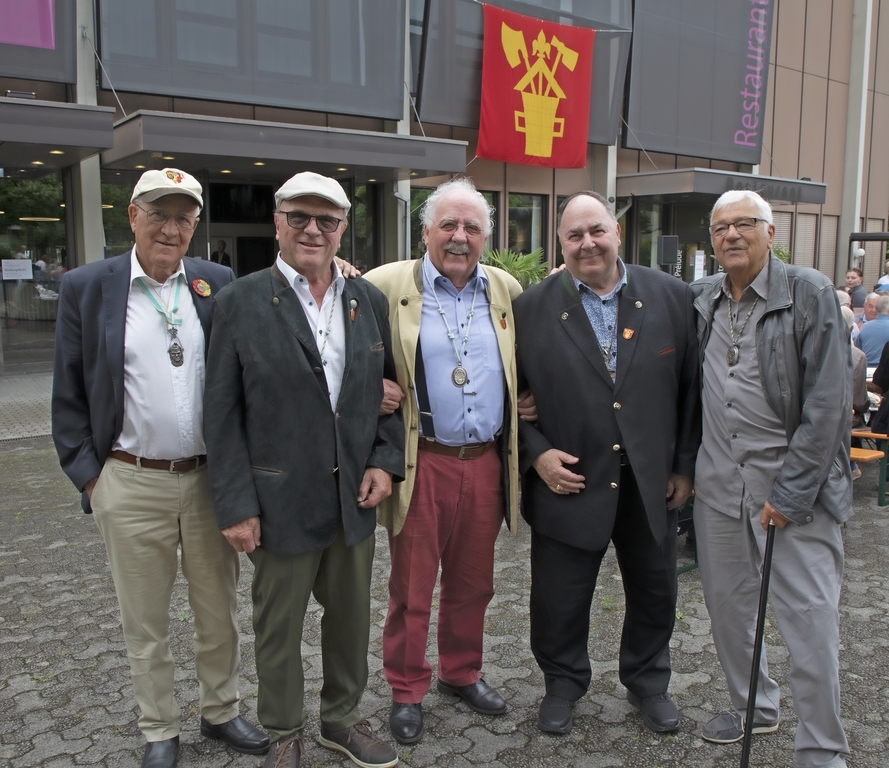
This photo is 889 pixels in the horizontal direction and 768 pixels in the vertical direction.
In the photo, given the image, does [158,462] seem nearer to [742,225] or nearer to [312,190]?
[312,190]

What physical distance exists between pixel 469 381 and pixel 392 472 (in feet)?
1.67

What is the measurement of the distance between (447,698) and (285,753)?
2.86 feet

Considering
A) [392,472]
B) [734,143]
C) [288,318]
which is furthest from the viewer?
[734,143]

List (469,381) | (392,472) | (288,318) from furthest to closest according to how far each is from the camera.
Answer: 1. (469,381)
2. (392,472)
3. (288,318)

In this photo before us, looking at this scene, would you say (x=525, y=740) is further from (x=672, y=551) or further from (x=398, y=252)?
(x=398, y=252)

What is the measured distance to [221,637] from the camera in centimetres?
310

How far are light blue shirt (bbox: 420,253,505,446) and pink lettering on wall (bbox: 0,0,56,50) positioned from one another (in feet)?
34.7

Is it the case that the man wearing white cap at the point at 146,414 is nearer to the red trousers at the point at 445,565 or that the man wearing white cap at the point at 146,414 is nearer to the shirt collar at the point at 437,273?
the red trousers at the point at 445,565

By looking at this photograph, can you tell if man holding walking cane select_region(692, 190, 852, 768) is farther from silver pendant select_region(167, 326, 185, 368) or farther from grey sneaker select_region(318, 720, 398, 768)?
silver pendant select_region(167, 326, 185, 368)

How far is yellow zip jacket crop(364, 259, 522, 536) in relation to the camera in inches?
127

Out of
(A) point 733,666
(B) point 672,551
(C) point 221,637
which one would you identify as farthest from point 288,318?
(A) point 733,666

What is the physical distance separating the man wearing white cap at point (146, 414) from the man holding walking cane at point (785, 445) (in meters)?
1.93

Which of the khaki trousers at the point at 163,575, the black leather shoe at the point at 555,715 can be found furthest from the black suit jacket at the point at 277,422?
the black leather shoe at the point at 555,715

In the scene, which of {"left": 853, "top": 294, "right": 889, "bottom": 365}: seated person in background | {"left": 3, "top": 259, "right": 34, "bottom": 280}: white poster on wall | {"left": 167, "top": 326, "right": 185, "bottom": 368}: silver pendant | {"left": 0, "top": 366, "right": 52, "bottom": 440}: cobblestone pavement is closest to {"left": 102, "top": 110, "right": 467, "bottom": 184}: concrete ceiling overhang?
{"left": 3, "top": 259, "right": 34, "bottom": 280}: white poster on wall
